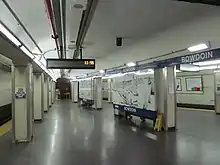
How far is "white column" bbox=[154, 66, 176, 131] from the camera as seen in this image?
8867mm

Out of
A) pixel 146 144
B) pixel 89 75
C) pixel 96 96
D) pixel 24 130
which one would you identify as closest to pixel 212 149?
pixel 146 144

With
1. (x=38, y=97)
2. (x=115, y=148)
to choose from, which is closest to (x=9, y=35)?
(x=115, y=148)

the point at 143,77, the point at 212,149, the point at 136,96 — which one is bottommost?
the point at 212,149

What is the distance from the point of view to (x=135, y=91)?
10852mm

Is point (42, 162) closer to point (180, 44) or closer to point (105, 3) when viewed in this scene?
point (105, 3)

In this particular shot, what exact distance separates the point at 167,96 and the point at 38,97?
6.26 m

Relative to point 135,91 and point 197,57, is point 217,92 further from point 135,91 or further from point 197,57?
point 197,57

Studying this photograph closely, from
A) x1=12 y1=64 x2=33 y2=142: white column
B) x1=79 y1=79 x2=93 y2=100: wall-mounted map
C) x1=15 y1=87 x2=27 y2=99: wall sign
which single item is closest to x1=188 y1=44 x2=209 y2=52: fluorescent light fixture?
x1=12 y1=64 x2=33 y2=142: white column

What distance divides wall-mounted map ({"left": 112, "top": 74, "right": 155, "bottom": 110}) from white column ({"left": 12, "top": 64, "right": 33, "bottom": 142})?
14.8ft

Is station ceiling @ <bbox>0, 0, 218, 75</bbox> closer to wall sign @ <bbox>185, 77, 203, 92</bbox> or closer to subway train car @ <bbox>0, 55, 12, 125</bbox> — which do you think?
subway train car @ <bbox>0, 55, 12, 125</bbox>

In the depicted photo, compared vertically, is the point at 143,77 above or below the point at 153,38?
below

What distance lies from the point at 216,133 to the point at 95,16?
598cm

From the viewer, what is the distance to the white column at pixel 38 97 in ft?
38.2

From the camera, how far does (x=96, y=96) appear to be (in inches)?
682
